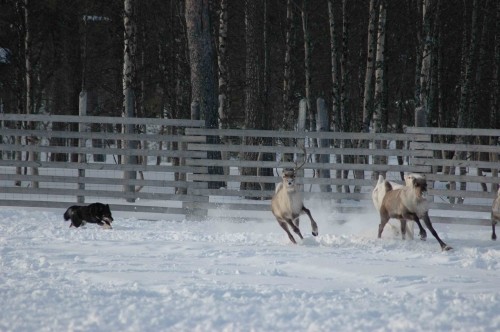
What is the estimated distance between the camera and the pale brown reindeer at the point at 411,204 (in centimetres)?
920

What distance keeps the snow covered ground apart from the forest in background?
5.11 m

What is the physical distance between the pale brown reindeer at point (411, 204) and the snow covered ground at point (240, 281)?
1.24 feet

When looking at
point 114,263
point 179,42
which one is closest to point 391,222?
point 114,263

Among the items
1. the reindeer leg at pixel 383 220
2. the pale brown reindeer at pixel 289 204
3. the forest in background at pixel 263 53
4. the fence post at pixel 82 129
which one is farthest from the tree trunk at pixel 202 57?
the reindeer leg at pixel 383 220

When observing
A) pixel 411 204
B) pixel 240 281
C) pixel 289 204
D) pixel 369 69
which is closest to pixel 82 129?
pixel 289 204

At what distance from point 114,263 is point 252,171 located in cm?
929

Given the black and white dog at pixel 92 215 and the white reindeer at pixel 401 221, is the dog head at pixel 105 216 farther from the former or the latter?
the white reindeer at pixel 401 221

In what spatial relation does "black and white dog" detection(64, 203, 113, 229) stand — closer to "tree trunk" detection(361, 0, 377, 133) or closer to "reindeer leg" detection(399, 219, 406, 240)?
"reindeer leg" detection(399, 219, 406, 240)

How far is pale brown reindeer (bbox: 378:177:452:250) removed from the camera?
9203mm

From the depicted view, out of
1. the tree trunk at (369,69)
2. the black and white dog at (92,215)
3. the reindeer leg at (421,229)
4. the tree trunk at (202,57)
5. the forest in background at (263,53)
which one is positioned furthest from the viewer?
the tree trunk at (369,69)

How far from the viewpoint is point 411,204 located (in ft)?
30.6

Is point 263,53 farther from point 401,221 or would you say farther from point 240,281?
point 240,281

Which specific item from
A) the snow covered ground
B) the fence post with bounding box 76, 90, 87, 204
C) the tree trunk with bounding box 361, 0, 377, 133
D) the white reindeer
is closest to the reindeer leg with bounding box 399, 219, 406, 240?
the white reindeer

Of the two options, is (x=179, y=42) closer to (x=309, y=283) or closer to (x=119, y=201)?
(x=119, y=201)
